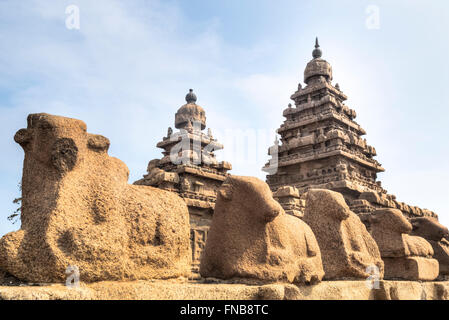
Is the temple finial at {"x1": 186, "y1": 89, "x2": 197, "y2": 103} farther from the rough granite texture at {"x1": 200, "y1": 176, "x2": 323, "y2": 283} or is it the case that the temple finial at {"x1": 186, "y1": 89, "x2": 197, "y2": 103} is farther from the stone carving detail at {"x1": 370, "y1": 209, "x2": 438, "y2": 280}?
the rough granite texture at {"x1": 200, "y1": 176, "x2": 323, "y2": 283}

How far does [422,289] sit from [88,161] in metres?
6.31

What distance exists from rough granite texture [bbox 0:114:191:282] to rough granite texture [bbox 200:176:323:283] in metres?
0.66

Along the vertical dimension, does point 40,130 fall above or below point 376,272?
above

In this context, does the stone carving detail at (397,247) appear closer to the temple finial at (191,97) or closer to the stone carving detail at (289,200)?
the stone carving detail at (289,200)

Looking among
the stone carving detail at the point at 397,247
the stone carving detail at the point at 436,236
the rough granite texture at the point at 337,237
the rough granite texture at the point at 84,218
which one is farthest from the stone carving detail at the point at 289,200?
the rough granite texture at the point at 84,218

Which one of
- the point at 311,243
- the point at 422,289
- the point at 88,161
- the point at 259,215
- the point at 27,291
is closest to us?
the point at 27,291

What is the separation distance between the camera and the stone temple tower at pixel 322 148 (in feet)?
63.3

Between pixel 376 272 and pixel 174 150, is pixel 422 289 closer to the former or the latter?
pixel 376 272

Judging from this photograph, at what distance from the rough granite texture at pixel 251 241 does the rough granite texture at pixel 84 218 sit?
0.66 metres

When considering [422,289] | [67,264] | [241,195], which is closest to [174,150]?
[422,289]

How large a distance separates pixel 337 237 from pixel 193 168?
43.5 feet

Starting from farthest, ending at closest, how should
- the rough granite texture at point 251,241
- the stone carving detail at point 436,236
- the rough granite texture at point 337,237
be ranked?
the stone carving detail at point 436,236, the rough granite texture at point 337,237, the rough granite texture at point 251,241

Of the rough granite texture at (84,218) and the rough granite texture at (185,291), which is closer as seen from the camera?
the rough granite texture at (185,291)
